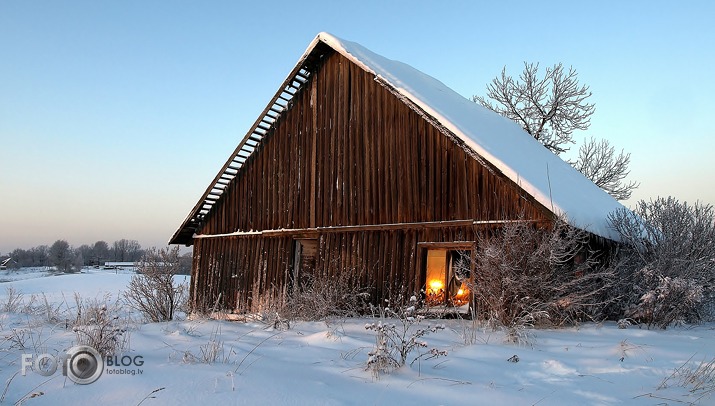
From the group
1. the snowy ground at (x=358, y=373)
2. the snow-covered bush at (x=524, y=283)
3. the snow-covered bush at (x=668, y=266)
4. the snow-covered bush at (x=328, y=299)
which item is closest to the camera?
the snowy ground at (x=358, y=373)

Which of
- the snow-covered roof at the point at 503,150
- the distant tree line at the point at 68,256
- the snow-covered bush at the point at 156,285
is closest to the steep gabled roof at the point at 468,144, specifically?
the snow-covered roof at the point at 503,150

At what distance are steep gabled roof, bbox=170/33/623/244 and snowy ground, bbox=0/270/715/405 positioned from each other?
3605 mm

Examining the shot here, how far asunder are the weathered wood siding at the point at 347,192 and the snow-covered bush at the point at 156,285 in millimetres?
2186

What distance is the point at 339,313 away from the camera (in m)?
9.80

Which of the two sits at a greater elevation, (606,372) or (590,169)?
(590,169)

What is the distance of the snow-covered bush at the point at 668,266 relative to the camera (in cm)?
818

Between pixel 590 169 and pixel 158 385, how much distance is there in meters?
25.8

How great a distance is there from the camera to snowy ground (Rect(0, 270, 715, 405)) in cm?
369

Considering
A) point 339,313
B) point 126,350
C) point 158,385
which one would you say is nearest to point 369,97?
point 339,313

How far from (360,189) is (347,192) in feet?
1.28

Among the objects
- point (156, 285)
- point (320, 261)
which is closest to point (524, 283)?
point (320, 261)

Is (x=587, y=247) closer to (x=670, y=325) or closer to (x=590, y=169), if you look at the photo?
(x=670, y=325)

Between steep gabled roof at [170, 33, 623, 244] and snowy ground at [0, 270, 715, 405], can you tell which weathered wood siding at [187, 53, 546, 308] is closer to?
steep gabled roof at [170, 33, 623, 244]

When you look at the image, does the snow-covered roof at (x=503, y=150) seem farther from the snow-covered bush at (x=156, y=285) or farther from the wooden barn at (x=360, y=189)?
the snow-covered bush at (x=156, y=285)
